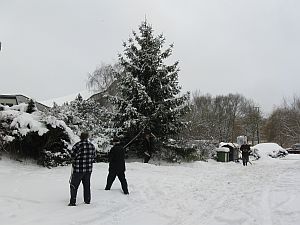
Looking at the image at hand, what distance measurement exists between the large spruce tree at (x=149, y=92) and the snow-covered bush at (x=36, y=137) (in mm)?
5369

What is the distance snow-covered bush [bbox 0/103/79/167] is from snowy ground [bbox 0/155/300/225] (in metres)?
1.87

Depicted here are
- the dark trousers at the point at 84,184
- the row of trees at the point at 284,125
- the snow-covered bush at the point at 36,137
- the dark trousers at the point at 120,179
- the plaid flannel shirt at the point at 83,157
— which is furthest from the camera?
the row of trees at the point at 284,125

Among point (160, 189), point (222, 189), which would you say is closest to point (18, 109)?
point (160, 189)

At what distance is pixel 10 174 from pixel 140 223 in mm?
7667

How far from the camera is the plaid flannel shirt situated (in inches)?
399

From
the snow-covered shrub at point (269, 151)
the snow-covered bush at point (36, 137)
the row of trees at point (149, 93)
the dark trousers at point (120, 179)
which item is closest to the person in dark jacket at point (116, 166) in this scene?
the dark trousers at point (120, 179)

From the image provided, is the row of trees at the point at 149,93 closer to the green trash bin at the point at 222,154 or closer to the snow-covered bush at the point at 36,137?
the snow-covered bush at the point at 36,137

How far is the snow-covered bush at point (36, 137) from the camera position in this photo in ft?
54.6

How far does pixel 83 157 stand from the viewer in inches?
402

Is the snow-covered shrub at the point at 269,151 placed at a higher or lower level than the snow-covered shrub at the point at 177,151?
higher

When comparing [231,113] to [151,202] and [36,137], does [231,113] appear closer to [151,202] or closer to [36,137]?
Answer: [36,137]

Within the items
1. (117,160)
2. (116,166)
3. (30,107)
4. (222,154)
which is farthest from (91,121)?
(222,154)

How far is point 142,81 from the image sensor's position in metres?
24.0

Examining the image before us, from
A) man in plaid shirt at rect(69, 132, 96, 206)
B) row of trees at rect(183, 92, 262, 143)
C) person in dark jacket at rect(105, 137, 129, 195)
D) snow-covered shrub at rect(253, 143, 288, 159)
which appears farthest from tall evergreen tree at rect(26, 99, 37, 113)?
row of trees at rect(183, 92, 262, 143)
